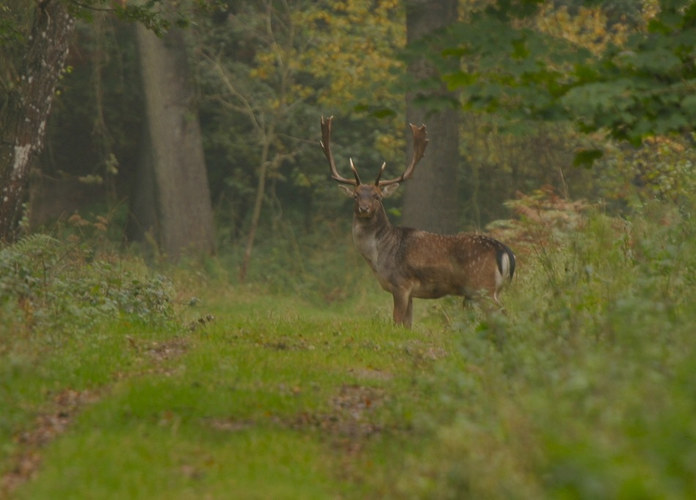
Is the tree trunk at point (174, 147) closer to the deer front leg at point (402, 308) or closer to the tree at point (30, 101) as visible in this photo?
the tree at point (30, 101)

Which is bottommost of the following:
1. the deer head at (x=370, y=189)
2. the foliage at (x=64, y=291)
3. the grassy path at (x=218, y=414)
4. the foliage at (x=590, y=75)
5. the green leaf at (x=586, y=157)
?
the grassy path at (x=218, y=414)

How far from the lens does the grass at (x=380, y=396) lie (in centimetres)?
569

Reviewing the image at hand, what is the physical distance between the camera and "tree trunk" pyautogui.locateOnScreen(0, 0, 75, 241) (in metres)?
14.4

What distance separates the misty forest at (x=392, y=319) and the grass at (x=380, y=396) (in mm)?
23

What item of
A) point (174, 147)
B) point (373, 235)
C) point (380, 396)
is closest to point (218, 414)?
point (380, 396)

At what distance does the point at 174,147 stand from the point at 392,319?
995 cm

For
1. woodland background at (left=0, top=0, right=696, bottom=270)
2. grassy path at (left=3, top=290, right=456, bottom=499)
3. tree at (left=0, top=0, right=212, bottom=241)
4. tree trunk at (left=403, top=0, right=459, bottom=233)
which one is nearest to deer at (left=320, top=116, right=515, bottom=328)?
grassy path at (left=3, top=290, right=456, bottom=499)

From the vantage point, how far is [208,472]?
6754 mm

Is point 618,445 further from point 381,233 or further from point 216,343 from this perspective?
point 381,233

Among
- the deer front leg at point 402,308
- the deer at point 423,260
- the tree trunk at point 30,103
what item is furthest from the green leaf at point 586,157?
the tree trunk at point 30,103

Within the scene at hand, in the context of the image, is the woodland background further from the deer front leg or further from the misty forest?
the deer front leg

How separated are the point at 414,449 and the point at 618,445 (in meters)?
2.10

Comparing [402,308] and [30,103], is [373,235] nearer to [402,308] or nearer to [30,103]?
[402,308]

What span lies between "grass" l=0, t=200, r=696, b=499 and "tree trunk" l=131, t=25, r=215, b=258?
977 centimetres
